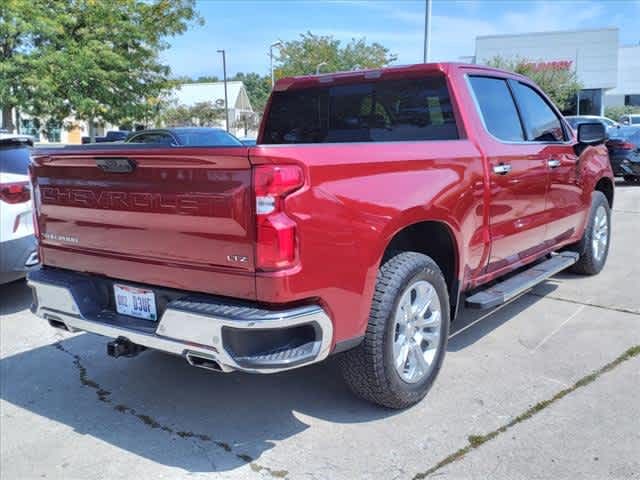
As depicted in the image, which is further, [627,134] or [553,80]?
[553,80]

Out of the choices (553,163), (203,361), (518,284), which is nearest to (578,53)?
(553,163)

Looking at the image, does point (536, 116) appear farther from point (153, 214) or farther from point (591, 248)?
point (153, 214)

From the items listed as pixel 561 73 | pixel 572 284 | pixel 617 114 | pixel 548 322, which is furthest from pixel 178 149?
pixel 617 114

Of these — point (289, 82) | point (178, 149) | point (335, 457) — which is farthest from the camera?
point (289, 82)

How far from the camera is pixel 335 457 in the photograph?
3.15 metres

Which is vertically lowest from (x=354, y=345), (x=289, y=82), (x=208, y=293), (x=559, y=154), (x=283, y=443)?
(x=283, y=443)

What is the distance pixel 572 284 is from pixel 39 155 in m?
4.94

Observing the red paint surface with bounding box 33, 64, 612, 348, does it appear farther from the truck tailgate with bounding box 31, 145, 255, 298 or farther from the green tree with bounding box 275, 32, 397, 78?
the green tree with bounding box 275, 32, 397, 78

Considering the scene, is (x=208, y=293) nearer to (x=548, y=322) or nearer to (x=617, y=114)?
(x=548, y=322)

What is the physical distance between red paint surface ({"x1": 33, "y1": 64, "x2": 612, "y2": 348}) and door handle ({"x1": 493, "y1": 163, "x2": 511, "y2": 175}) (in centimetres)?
5

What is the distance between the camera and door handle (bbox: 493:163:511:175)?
4.18 metres

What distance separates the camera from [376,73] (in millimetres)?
4477

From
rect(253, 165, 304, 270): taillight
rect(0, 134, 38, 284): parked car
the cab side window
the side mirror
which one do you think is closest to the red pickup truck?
rect(253, 165, 304, 270): taillight

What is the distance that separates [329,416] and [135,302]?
1262 millimetres
